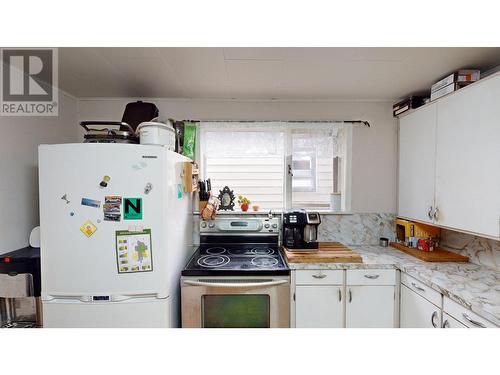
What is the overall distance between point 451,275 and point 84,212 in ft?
7.26

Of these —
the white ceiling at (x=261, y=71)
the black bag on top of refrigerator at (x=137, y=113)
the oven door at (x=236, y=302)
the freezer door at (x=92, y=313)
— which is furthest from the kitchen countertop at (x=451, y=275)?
the black bag on top of refrigerator at (x=137, y=113)

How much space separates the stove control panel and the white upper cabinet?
1177 mm

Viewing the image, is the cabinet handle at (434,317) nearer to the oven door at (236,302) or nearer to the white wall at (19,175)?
the oven door at (236,302)

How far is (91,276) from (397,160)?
2.55 meters

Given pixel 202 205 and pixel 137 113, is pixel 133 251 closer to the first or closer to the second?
pixel 202 205

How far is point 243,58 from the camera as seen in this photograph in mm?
1442

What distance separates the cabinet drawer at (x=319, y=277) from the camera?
5.44 feet

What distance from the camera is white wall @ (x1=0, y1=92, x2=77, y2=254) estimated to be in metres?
1.52

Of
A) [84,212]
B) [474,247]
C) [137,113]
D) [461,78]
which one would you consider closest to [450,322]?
[474,247]

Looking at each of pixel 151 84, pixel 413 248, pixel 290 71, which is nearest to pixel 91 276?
pixel 151 84

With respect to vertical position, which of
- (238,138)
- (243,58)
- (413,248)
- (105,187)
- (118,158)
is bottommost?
(413,248)

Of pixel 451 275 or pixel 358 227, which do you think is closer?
pixel 451 275

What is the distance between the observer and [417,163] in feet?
6.11

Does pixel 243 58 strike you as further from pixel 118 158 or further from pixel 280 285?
pixel 280 285
